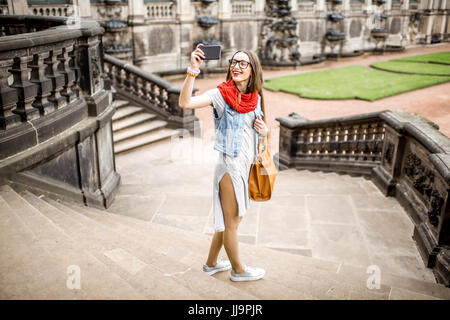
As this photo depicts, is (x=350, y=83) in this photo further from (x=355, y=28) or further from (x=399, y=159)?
(x=399, y=159)

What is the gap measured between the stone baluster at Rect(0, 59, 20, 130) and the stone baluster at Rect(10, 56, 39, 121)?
84mm

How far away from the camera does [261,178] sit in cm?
339

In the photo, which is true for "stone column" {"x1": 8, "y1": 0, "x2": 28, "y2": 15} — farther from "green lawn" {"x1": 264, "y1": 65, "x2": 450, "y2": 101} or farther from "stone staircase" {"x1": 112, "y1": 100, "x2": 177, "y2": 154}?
"green lawn" {"x1": 264, "y1": 65, "x2": 450, "y2": 101}

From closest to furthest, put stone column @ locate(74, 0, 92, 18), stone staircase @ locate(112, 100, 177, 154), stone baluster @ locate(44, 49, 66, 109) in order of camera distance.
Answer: stone baluster @ locate(44, 49, 66, 109)
stone staircase @ locate(112, 100, 177, 154)
stone column @ locate(74, 0, 92, 18)

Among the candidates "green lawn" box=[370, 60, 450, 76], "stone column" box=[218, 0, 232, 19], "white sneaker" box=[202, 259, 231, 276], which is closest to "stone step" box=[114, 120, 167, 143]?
"white sneaker" box=[202, 259, 231, 276]

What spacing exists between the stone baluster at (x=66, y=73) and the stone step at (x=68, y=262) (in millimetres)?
1659

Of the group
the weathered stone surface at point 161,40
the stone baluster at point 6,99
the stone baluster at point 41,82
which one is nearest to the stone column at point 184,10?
the weathered stone surface at point 161,40

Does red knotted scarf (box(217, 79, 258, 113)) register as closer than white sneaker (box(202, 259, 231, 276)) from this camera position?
Yes

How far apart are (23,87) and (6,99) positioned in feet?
0.80

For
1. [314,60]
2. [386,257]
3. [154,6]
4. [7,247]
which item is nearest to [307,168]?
[386,257]

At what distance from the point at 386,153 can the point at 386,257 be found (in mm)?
2352

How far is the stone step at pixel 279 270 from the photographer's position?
323 cm

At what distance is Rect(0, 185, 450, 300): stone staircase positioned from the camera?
2.60 metres

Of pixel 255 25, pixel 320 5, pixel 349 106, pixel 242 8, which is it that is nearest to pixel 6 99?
pixel 349 106
